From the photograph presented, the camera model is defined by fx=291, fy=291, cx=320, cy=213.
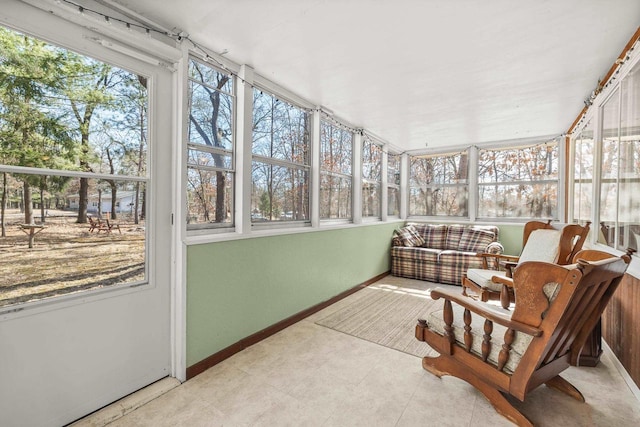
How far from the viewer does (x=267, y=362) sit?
2.19 meters

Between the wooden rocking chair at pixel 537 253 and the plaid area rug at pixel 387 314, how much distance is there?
0.58 metres

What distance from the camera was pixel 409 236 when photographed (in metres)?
5.09

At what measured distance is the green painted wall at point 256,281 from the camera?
2.08 metres

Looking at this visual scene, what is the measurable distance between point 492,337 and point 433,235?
366 cm

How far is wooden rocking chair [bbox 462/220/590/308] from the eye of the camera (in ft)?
8.34

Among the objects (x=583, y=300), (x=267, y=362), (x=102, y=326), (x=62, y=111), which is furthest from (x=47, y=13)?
(x=583, y=300)

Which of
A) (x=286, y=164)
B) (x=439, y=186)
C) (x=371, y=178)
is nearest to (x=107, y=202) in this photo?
(x=286, y=164)

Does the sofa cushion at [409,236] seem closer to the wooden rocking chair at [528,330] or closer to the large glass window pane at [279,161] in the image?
the large glass window pane at [279,161]

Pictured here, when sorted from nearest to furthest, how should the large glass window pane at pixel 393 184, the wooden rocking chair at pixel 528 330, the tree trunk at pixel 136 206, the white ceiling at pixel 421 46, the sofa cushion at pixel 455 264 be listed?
the wooden rocking chair at pixel 528 330, the white ceiling at pixel 421 46, the tree trunk at pixel 136 206, the sofa cushion at pixel 455 264, the large glass window pane at pixel 393 184

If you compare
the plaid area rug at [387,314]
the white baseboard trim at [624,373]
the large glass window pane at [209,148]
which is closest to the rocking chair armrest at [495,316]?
the plaid area rug at [387,314]

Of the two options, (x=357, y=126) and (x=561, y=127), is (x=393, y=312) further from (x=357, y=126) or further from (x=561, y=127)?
(x=561, y=127)

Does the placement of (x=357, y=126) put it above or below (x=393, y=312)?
above

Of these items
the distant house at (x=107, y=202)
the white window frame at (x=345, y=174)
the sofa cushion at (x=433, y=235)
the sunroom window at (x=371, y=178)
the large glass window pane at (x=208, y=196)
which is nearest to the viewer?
the distant house at (x=107, y=202)

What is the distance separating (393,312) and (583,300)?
6.60 ft
